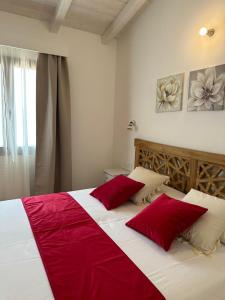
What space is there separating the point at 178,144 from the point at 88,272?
1.60 m

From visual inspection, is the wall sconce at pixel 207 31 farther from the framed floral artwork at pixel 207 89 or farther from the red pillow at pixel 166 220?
the red pillow at pixel 166 220

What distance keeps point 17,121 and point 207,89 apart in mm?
2289

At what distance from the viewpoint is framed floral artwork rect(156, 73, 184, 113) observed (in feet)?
7.31

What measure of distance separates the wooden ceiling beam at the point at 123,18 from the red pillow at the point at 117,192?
80.6 inches

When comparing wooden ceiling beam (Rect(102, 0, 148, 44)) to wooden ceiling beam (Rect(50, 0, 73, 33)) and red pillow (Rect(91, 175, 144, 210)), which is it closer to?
wooden ceiling beam (Rect(50, 0, 73, 33))

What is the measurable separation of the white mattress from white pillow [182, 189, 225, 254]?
0.06 m

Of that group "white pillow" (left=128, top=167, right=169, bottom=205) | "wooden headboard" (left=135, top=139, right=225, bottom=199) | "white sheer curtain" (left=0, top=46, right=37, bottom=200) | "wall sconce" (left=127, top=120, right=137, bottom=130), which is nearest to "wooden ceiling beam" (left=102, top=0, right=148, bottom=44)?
"white sheer curtain" (left=0, top=46, right=37, bottom=200)

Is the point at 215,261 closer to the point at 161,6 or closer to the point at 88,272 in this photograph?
the point at 88,272

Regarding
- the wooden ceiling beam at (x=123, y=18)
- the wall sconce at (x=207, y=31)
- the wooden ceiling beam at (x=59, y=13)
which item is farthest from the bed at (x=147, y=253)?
the wooden ceiling beam at (x=59, y=13)

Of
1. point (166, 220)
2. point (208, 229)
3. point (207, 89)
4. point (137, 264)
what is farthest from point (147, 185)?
point (207, 89)

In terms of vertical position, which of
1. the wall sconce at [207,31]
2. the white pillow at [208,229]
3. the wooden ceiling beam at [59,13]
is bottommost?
the white pillow at [208,229]

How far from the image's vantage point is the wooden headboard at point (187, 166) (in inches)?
71.8

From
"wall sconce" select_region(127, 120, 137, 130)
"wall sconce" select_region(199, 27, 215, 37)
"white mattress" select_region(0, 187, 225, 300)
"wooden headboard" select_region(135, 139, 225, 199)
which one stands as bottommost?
"white mattress" select_region(0, 187, 225, 300)

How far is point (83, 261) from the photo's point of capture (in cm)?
121
